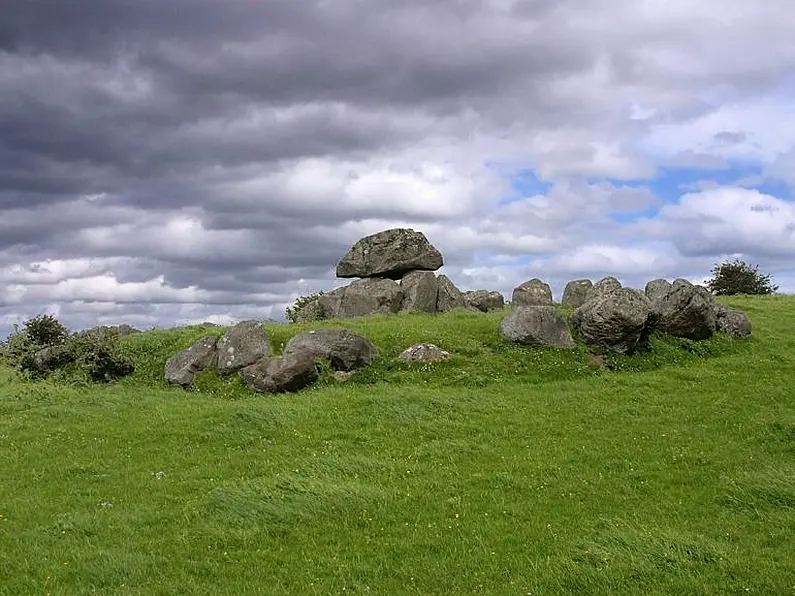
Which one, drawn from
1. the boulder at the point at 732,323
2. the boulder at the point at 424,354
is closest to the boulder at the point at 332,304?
the boulder at the point at 424,354

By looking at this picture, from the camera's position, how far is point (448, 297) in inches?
1944

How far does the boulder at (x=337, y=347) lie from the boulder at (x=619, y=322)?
10281 millimetres

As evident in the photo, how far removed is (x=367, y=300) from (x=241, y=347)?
591 inches

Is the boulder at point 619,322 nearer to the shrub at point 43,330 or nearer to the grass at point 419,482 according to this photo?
the grass at point 419,482

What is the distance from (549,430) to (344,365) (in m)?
11.2

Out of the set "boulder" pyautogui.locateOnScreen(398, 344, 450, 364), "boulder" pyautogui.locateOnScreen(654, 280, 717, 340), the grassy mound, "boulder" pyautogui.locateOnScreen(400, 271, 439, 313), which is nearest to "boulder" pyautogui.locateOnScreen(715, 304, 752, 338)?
the grassy mound

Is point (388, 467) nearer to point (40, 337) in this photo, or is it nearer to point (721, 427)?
point (721, 427)

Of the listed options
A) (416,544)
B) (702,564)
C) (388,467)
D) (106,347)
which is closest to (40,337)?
(106,347)

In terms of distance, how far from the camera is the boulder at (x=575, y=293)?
166 ft

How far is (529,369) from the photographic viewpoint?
110 feet

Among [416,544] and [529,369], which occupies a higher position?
[529,369]

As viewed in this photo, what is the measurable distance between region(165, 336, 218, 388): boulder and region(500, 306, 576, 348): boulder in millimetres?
13887

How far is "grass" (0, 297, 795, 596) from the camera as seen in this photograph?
49.1ft

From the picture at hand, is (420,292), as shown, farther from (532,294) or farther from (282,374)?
(282,374)
